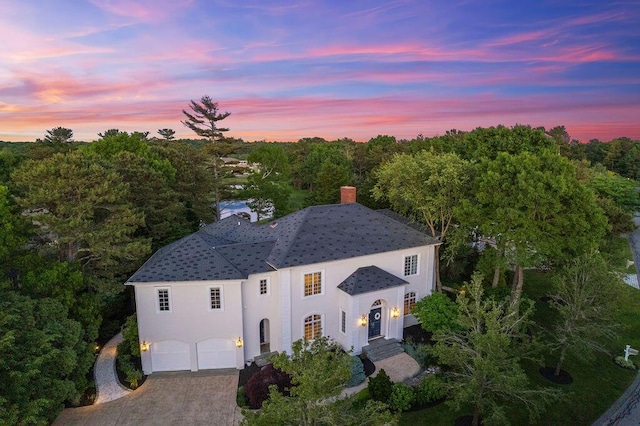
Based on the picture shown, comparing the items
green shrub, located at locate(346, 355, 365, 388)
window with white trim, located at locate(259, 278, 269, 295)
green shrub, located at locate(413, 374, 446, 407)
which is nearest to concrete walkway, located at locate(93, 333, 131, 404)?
window with white trim, located at locate(259, 278, 269, 295)

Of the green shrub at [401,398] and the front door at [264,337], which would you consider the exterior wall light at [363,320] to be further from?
the front door at [264,337]

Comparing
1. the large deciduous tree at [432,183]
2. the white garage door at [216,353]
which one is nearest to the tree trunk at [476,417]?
the white garage door at [216,353]

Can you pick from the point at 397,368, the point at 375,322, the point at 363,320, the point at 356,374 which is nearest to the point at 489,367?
the point at 356,374

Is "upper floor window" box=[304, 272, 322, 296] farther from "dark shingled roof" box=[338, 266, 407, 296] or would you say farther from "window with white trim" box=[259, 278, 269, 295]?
"window with white trim" box=[259, 278, 269, 295]

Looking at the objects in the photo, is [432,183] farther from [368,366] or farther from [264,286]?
[264,286]

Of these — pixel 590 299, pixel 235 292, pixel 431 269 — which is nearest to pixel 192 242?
pixel 235 292

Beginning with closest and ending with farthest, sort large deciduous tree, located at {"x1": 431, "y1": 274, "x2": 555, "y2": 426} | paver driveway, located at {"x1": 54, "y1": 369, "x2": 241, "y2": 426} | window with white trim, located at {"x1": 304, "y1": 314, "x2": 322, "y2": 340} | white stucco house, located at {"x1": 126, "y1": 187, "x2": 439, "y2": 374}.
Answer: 1. large deciduous tree, located at {"x1": 431, "y1": 274, "x2": 555, "y2": 426}
2. paver driveway, located at {"x1": 54, "y1": 369, "x2": 241, "y2": 426}
3. white stucco house, located at {"x1": 126, "y1": 187, "x2": 439, "y2": 374}
4. window with white trim, located at {"x1": 304, "y1": 314, "x2": 322, "y2": 340}
